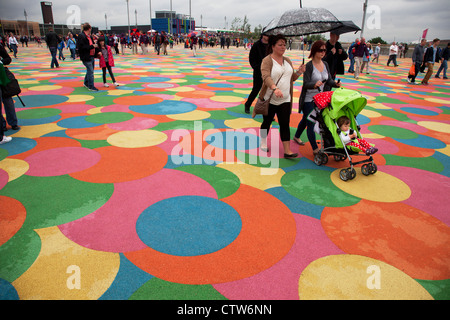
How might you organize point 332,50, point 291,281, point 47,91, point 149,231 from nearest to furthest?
point 291,281
point 149,231
point 332,50
point 47,91

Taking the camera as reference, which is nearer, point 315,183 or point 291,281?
point 291,281

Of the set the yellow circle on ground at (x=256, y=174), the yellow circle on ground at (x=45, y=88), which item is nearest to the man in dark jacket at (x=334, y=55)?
the yellow circle on ground at (x=256, y=174)

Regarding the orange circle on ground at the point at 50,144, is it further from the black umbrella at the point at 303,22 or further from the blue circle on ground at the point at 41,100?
the black umbrella at the point at 303,22

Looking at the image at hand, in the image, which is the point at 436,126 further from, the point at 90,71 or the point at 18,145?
the point at 90,71

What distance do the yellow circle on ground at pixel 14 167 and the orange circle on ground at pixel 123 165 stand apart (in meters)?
0.74

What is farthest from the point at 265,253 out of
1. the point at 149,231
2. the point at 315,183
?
the point at 315,183

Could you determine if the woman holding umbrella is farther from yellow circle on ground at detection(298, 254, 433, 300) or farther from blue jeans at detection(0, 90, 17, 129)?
blue jeans at detection(0, 90, 17, 129)

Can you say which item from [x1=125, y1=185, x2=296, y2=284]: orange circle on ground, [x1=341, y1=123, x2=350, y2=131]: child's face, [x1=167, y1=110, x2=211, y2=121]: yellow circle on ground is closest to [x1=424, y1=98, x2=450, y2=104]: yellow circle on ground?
[x1=341, y1=123, x2=350, y2=131]: child's face

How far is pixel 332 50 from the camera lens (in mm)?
5387

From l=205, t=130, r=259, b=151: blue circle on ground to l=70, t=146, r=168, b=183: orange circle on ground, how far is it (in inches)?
40.6

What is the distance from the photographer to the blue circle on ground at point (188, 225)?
2.47 meters

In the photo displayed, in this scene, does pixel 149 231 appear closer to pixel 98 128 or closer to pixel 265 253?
pixel 265 253
